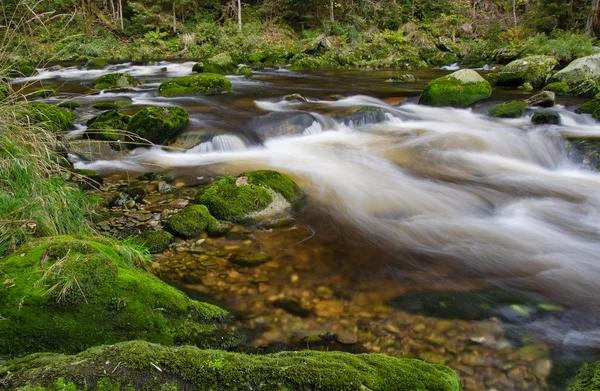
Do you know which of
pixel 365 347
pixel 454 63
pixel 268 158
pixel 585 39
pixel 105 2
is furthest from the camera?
pixel 105 2

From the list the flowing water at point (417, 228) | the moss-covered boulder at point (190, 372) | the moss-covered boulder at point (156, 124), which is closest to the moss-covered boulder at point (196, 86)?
the flowing water at point (417, 228)

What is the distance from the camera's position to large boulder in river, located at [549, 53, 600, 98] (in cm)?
1274

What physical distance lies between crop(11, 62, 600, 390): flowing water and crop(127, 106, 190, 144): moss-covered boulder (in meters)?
0.21

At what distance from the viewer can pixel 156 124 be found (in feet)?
25.8

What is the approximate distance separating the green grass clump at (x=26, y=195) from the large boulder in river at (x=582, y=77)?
1453 centimetres

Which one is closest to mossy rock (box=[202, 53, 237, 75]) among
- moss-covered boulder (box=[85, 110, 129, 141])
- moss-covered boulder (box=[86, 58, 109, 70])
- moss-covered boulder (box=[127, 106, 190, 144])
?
moss-covered boulder (box=[86, 58, 109, 70])

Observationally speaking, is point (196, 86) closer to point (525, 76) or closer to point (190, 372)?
point (525, 76)

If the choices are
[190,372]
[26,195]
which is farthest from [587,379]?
[26,195]

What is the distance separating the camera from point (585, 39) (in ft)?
66.3

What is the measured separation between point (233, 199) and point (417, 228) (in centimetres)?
243

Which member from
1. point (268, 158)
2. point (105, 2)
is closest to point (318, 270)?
point (268, 158)

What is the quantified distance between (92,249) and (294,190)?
11.4ft

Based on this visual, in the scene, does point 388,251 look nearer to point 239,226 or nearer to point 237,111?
point 239,226

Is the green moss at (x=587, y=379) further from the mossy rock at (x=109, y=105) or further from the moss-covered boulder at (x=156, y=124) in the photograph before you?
the mossy rock at (x=109, y=105)
